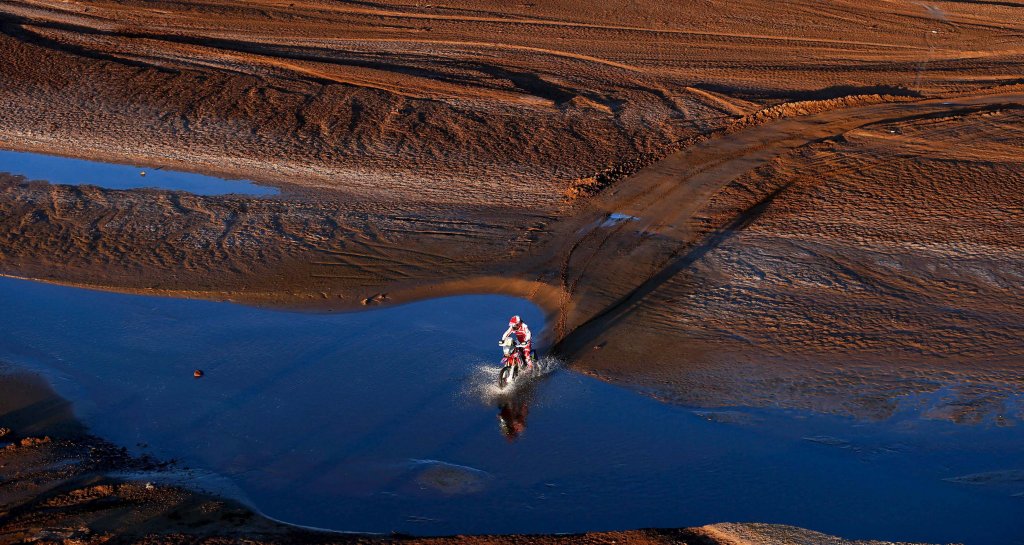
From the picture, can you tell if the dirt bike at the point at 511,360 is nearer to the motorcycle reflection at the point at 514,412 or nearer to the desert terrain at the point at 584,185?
the motorcycle reflection at the point at 514,412

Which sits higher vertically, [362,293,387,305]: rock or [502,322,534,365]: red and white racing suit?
[502,322,534,365]: red and white racing suit

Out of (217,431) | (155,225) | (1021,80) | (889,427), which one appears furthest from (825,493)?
(1021,80)

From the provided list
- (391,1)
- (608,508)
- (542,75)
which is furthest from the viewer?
(391,1)

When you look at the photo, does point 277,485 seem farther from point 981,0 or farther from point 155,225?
point 981,0

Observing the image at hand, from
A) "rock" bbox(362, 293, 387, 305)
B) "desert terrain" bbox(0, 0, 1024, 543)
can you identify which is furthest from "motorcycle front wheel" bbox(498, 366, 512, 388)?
"rock" bbox(362, 293, 387, 305)

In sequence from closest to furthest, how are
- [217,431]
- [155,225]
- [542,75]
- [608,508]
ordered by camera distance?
[608,508]
[217,431]
[155,225]
[542,75]

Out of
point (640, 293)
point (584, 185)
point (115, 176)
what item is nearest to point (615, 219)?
point (584, 185)

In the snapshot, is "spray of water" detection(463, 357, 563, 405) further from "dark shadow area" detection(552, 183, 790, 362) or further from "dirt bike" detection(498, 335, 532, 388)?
"dark shadow area" detection(552, 183, 790, 362)
